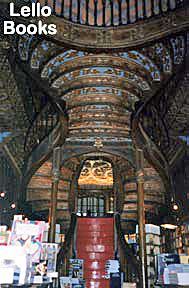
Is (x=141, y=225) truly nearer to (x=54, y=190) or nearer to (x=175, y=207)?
(x=175, y=207)

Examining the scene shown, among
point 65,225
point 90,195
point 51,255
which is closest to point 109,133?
point 65,225

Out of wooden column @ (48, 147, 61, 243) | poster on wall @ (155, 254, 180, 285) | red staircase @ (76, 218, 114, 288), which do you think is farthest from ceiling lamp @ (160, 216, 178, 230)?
poster on wall @ (155, 254, 180, 285)

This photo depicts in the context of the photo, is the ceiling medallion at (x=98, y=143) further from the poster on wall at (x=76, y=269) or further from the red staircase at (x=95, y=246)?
the poster on wall at (x=76, y=269)

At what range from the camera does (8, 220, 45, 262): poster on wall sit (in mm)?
3049

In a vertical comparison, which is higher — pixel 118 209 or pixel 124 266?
pixel 118 209

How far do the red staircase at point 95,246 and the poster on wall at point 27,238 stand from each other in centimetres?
671

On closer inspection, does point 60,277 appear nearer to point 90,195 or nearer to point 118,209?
point 118,209

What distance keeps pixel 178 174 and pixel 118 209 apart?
3551mm

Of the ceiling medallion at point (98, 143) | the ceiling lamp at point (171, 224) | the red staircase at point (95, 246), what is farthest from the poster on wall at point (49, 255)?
the ceiling medallion at point (98, 143)

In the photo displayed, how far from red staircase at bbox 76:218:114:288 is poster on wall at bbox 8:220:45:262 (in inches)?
264

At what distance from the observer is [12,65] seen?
284 inches

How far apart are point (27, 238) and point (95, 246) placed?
A: 8.11 m

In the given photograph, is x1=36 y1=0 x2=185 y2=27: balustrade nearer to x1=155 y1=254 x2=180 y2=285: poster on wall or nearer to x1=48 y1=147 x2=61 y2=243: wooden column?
x1=48 y1=147 x2=61 y2=243: wooden column

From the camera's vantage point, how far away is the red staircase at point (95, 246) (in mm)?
9383
